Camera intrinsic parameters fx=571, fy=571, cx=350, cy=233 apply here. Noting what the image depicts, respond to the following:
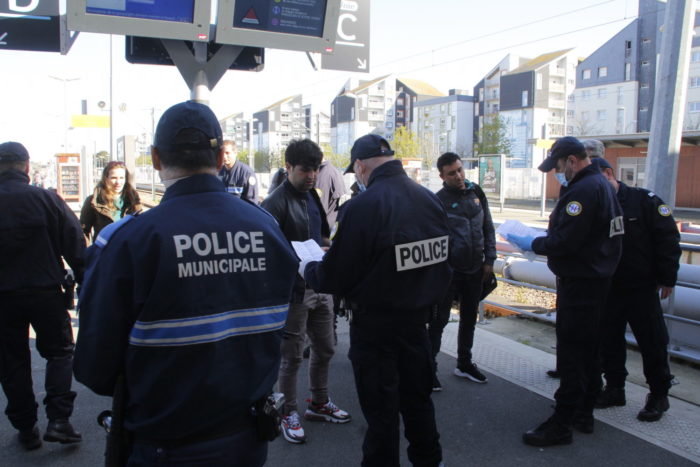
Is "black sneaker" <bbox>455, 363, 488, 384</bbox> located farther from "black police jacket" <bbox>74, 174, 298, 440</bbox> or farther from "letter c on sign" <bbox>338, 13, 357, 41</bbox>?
"letter c on sign" <bbox>338, 13, 357, 41</bbox>

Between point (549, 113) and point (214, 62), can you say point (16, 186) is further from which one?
point (549, 113)

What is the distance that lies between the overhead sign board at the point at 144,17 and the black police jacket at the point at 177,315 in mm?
3002

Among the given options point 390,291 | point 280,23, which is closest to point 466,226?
point 390,291

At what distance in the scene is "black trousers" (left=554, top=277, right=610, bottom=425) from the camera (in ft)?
12.1

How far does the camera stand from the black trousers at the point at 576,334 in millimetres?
3686

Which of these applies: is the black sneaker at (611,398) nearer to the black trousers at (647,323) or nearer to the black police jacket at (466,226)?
the black trousers at (647,323)

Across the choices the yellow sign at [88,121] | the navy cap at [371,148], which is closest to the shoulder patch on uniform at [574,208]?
the navy cap at [371,148]

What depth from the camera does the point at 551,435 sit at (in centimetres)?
374

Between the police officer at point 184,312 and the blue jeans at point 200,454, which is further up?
the police officer at point 184,312

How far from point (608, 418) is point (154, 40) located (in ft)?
15.3

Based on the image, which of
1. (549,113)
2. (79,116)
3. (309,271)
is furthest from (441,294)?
(549,113)

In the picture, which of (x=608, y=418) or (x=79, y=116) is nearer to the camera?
(x=608, y=418)

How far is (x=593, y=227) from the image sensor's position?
366 centimetres

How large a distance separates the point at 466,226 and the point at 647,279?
54.1 inches
